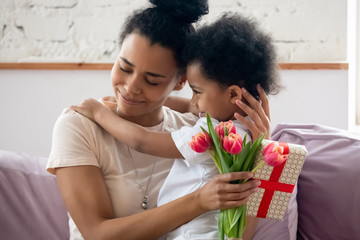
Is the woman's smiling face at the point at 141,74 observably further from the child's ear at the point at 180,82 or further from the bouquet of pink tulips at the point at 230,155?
the bouquet of pink tulips at the point at 230,155

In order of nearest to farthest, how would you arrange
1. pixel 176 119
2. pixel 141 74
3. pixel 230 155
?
pixel 230 155 → pixel 141 74 → pixel 176 119

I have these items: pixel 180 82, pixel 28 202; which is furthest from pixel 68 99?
pixel 180 82

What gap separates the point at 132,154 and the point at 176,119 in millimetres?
280

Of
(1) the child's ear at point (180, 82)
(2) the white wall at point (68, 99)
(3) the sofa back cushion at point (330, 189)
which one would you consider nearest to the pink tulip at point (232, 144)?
(1) the child's ear at point (180, 82)

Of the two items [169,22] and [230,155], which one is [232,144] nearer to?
[230,155]

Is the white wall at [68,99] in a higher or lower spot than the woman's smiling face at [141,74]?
lower

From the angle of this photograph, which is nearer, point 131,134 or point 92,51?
point 131,134

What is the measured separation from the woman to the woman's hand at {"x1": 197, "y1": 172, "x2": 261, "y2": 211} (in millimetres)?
89

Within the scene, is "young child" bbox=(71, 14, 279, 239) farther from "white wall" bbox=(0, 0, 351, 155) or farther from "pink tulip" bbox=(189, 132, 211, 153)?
"white wall" bbox=(0, 0, 351, 155)

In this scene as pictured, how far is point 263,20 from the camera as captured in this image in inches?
111

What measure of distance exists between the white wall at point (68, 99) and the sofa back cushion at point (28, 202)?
3.04ft

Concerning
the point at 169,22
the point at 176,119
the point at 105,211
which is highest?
the point at 169,22

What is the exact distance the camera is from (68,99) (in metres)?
2.91

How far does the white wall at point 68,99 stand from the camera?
2750mm
